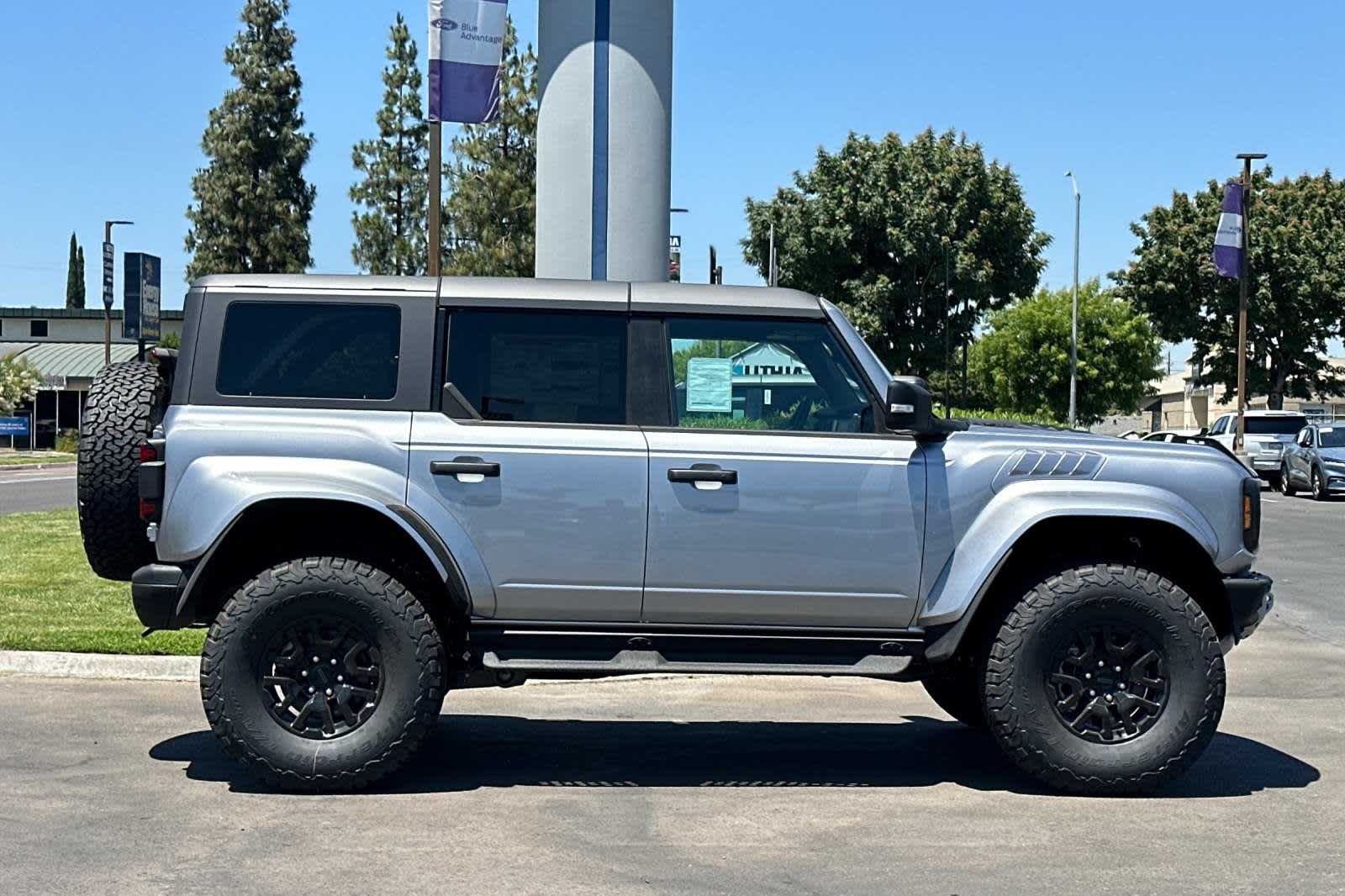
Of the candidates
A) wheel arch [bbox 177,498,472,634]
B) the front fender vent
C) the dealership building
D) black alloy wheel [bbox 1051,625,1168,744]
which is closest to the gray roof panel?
the front fender vent

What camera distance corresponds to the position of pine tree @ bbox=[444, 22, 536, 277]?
56.0 meters

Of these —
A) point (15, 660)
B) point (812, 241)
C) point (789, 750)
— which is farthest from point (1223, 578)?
point (812, 241)

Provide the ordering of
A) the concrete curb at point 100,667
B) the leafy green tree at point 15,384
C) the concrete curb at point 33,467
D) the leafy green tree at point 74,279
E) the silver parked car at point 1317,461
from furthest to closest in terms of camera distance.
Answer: the leafy green tree at point 74,279 < the leafy green tree at point 15,384 < the concrete curb at point 33,467 < the silver parked car at point 1317,461 < the concrete curb at point 100,667

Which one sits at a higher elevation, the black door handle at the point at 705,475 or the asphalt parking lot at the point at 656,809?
the black door handle at the point at 705,475

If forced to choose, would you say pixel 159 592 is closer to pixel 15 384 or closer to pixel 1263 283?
pixel 1263 283

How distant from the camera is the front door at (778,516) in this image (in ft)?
21.5

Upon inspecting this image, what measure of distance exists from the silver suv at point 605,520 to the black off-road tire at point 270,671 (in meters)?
0.01

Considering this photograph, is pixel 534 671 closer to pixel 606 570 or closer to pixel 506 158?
pixel 606 570

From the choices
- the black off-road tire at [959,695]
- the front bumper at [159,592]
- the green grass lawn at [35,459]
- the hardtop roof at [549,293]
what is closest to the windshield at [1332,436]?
the black off-road tire at [959,695]

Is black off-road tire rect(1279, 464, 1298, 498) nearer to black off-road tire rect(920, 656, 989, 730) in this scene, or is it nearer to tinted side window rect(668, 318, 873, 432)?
black off-road tire rect(920, 656, 989, 730)

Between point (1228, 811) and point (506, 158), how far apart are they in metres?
52.2

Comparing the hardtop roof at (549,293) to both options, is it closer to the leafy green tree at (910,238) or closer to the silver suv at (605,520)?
the silver suv at (605,520)

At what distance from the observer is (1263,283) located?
54562 mm

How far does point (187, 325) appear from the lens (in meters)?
6.65
